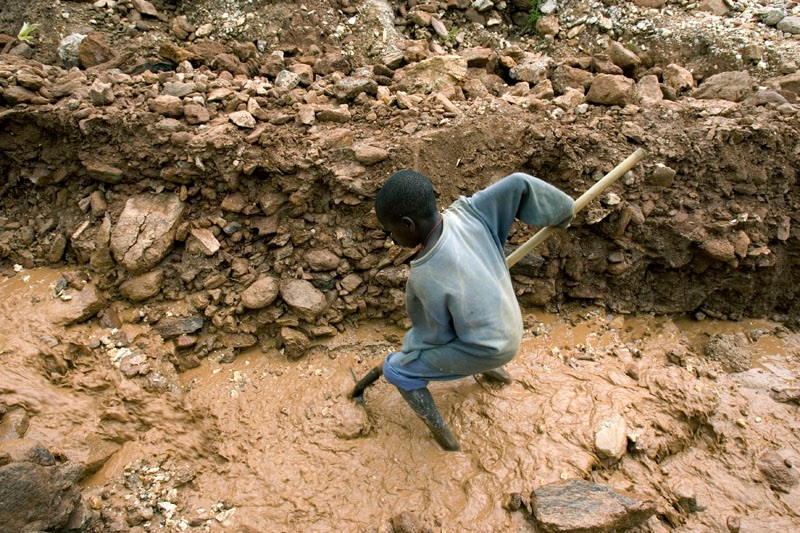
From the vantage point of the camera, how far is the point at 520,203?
6.91 ft

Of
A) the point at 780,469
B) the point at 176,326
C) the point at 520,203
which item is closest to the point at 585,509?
the point at 780,469

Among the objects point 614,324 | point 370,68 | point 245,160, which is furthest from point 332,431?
point 370,68

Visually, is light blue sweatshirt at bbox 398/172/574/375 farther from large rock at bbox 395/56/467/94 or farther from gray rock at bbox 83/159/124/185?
gray rock at bbox 83/159/124/185

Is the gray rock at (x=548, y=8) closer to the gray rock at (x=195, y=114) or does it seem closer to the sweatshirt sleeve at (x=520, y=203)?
the sweatshirt sleeve at (x=520, y=203)

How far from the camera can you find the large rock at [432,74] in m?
3.41

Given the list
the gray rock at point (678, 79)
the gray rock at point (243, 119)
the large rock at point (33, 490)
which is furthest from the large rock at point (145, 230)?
the gray rock at point (678, 79)

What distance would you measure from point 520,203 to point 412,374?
0.92m

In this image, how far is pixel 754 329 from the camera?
3400mm

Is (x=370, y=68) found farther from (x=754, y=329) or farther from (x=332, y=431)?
(x=754, y=329)

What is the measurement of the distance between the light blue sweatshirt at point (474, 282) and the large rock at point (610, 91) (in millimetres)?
1646

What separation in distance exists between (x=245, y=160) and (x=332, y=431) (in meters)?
1.67

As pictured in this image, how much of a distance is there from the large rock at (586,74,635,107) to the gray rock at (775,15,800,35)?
1.71 m

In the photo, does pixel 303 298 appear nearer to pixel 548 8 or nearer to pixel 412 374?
pixel 412 374

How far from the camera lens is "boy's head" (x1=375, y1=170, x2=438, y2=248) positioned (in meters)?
1.75
